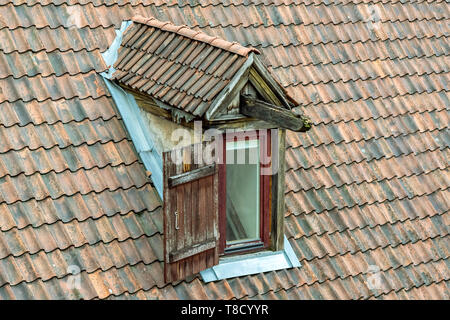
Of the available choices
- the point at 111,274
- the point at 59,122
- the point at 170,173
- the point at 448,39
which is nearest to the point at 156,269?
the point at 111,274

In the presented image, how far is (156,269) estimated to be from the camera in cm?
674

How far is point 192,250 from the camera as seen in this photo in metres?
6.64

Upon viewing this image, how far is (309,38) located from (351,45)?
516 mm

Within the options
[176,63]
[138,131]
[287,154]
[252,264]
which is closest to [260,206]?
[252,264]

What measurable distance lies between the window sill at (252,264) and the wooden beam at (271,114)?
3.90 feet

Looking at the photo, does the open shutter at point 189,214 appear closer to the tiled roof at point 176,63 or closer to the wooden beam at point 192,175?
the wooden beam at point 192,175

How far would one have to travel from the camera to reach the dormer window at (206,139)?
6578 millimetres

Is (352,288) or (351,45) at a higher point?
(351,45)

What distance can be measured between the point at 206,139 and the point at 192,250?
0.90m

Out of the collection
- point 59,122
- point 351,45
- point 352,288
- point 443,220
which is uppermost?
point 351,45

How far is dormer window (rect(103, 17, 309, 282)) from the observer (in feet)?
21.6

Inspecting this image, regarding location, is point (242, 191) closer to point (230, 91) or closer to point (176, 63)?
point (230, 91)

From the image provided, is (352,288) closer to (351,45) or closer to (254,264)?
(254,264)

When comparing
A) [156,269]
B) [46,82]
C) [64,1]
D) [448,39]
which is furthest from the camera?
[448,39]
